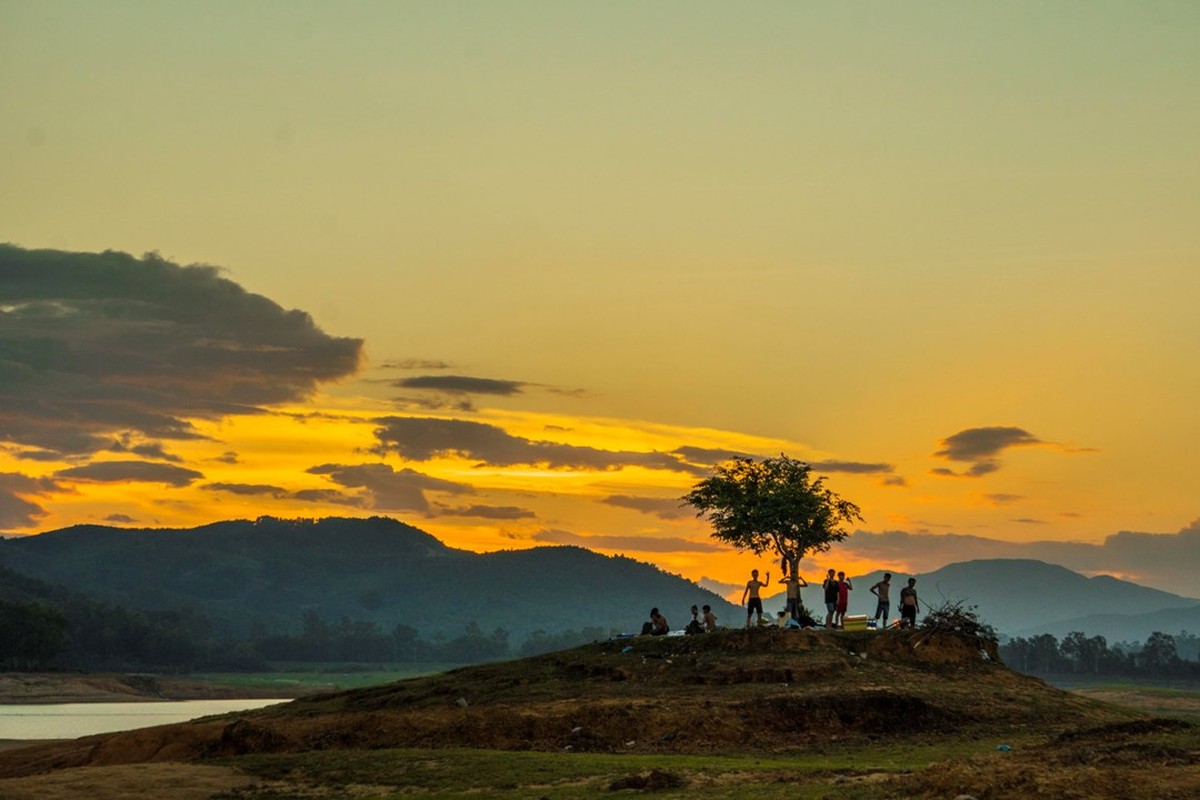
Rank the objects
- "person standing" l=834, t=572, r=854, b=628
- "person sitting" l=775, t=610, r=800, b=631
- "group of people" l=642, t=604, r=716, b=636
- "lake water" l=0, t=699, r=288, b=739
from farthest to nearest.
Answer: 1. "lake water" l=0, t=699, r=288, b=739
2. "group of people" l=642, t=604, r=716, b=636
3. "person standing" l=834, t=572, r=854, b=628
4. "person sitting" l=775, t=610, r=800, b=631

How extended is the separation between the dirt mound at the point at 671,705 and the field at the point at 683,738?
96mm

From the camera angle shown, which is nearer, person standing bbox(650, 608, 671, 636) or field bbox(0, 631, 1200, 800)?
field bbox(0, 631, 1200, 800)

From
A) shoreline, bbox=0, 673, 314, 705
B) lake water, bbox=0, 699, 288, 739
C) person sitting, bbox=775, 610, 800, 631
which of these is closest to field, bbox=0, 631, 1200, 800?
person sitting, bbox=775, 610, 800, 631

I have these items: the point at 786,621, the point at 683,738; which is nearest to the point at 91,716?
the point at 786,621

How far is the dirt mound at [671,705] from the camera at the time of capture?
4475cm

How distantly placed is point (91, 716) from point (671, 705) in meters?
89.2

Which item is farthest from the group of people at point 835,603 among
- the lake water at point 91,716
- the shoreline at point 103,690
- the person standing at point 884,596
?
the shoreline at point 103,690

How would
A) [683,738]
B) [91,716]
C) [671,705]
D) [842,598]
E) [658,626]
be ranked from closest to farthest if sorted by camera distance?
1. [683,738]
2. [671,705]
3. [842,598]
4. [658,626]
5. [91,716]

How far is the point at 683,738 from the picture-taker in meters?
43.7

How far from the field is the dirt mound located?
0.32ft

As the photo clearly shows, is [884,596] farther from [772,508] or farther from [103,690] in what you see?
[103,690]

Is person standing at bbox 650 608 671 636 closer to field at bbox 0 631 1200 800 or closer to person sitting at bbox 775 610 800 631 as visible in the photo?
field at bbox 0 631 1200 800

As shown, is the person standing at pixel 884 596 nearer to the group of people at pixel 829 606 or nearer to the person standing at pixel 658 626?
the group of people at pixel 829 606

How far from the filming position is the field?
32.7 metres
